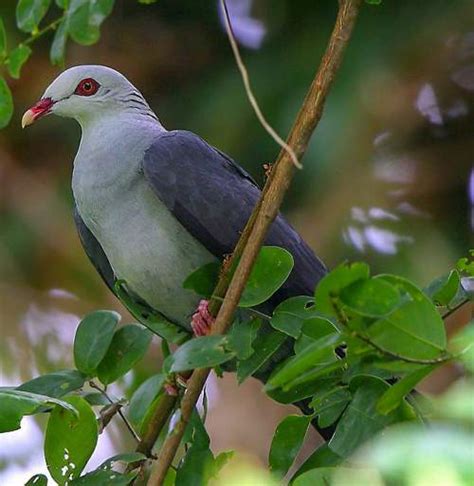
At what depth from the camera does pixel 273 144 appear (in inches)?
169

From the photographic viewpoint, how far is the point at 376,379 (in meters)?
1.37

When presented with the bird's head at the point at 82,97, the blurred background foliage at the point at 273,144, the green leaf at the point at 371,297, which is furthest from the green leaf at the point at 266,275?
the blurred background foliage at the point at 273,144

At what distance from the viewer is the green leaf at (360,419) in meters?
1.35

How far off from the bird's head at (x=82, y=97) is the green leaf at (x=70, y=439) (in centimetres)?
150

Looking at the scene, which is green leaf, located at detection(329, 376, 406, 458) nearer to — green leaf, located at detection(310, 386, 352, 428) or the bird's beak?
green leaf, located at detection(310, 386, 352, 428)

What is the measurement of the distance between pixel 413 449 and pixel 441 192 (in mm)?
4136

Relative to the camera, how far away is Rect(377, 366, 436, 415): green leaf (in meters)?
1.10

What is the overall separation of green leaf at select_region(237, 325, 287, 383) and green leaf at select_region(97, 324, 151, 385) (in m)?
0.32

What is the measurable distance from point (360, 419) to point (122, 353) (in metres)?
0.65

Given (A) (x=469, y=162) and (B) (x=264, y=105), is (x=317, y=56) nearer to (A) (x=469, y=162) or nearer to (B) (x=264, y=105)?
(B) (x=264, y=105)

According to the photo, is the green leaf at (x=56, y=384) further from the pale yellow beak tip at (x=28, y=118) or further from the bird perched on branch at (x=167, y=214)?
the pale yellow beak tip at (x=28, y=118)

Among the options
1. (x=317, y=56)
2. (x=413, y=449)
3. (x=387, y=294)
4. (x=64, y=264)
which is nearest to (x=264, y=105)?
(x=317, y=56)

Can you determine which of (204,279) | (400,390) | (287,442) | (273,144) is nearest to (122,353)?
(204,279)

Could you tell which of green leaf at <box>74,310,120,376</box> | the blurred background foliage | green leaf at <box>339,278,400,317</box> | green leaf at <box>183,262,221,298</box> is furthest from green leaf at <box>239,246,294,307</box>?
the blurred background foliage
